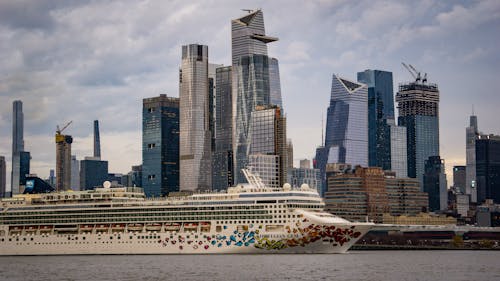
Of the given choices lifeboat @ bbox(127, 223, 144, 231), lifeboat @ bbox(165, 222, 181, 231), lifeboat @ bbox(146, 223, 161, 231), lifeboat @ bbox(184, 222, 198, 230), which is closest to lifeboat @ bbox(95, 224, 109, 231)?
lifeboat @ bbox(127, 223, 144, 231)

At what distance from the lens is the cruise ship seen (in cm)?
12888

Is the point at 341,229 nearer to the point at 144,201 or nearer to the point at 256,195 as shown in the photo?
the point at 256,195

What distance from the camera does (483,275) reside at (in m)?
102

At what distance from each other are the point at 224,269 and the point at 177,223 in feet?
111

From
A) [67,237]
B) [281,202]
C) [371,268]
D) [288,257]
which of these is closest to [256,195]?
[281,202]

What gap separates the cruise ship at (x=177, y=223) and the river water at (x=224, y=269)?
3.11 m

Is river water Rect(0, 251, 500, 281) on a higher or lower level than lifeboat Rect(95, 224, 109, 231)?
lower

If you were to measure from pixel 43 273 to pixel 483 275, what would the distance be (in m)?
50.2

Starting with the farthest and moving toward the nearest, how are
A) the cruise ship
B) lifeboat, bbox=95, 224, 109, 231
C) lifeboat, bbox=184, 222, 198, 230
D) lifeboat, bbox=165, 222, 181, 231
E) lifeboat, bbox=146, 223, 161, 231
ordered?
1. lifeboat, bbox=95, 224, 109, 231
2. lifeboat, bbox=146, 223, 161, 231
3. lifeboat, bbox=165, 222, 181, 231
4. lifeboat, bbox=184, 222, 198, 230
5. the cruise ship

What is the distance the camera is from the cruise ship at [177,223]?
129 m

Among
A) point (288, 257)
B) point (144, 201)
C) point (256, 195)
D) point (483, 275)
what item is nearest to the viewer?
point (483, 275)

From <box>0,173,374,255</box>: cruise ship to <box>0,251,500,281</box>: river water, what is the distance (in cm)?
311

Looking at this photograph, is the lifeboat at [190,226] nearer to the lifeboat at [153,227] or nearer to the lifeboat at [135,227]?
the lifeboat at [153,227]

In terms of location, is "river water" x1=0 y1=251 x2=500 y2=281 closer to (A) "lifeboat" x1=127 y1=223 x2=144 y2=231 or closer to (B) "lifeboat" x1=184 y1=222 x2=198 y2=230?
→ (B) "lifeboat" x1=184 y1=222 x2=198 y2=230
